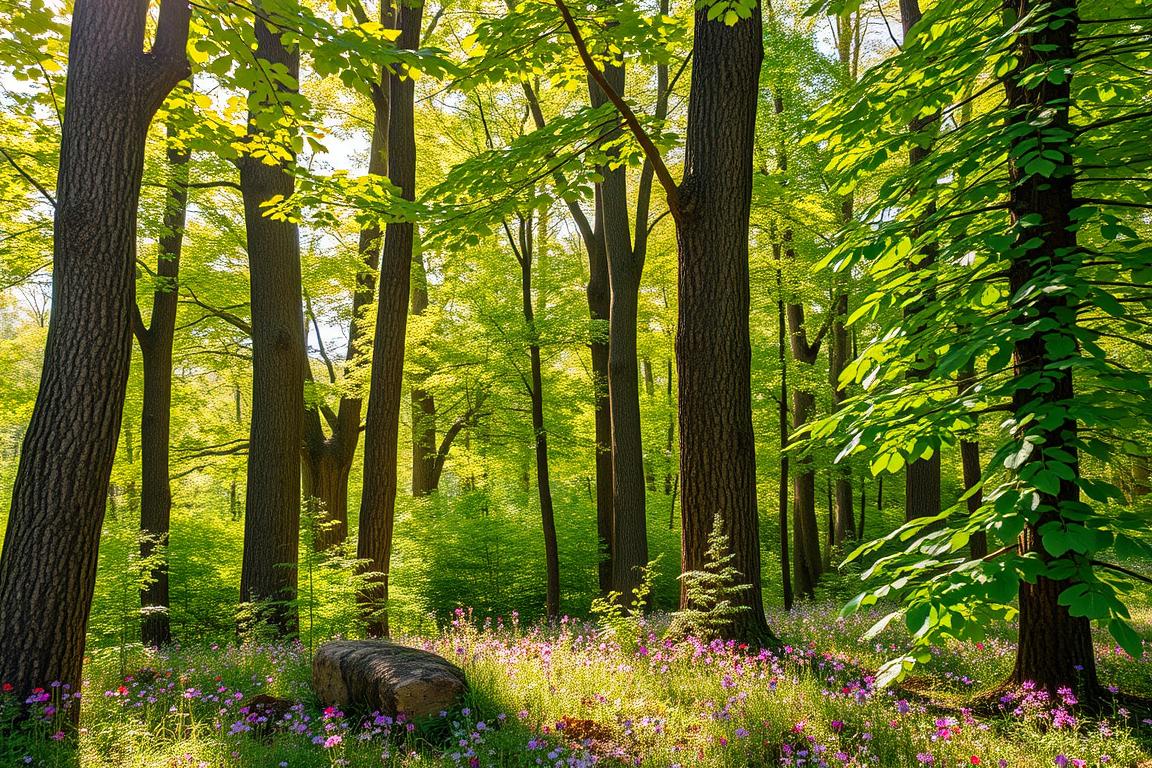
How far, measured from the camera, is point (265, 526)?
8.47 m

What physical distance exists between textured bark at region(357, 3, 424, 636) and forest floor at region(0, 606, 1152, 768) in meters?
3.03

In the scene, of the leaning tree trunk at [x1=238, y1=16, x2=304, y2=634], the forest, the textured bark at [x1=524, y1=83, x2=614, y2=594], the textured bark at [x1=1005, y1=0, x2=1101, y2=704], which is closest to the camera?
the textured bark at [x1=1005, y1=0, x2=1101, y2=704]

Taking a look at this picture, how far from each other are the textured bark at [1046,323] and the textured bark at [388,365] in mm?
6656

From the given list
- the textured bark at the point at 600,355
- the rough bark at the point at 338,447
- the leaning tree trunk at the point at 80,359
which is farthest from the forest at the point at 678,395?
the rough bark at the point at 338,447

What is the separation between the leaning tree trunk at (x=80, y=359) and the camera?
3.96m

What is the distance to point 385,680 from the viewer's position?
4.05 metres

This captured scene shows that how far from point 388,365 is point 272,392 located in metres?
1.76

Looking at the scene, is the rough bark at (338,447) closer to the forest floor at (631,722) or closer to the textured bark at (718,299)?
the forest floor at (631,722)

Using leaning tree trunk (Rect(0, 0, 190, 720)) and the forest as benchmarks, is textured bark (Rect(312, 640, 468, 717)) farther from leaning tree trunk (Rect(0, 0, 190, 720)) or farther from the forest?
leaning tree trunk (Rect(0, 0, 190, 720))

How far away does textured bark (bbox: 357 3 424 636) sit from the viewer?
818 centimetres

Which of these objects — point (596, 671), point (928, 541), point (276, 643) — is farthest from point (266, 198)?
point (928, 541)

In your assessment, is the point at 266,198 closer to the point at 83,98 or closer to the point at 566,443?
the point at 83,98

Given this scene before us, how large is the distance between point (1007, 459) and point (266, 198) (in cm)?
911

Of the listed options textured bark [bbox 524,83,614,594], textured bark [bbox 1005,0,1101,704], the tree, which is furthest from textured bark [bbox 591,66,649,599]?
textured bark [bbox 1005,0,1101,704]
